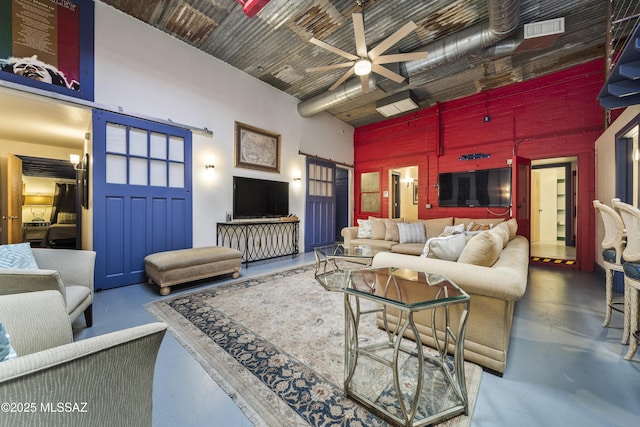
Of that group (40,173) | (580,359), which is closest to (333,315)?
(580,359)

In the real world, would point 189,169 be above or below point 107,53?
below

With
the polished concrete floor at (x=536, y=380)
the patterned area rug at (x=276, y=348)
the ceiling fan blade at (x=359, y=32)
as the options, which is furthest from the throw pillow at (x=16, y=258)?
the ceiling fan blade at (x=359, y=32)

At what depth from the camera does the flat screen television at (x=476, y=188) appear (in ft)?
16.4

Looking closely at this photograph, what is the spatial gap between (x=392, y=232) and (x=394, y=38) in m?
3.05

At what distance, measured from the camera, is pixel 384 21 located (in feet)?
10.7

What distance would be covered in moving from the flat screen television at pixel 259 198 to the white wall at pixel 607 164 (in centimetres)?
496

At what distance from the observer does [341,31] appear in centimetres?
346

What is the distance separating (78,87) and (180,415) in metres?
3.77

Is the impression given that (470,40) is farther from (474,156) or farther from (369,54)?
(474,156)

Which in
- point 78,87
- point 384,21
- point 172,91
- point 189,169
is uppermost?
point 384,21

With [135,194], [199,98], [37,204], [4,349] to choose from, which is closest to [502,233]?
[4,349]

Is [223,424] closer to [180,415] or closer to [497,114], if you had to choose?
[180,415]

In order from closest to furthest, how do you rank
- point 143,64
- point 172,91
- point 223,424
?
point 223,424, point 143,64, point 172,91

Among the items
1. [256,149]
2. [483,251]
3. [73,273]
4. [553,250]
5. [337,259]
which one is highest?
[256,149]
